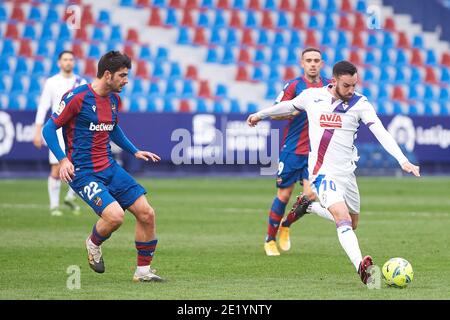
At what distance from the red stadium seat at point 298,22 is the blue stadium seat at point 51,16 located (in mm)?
6791

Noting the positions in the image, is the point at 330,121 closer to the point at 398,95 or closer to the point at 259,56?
the point at 259,56

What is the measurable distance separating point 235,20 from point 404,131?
6216mm

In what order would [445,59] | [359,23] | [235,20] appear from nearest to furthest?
[235,20]
[359,23]
[445,59]

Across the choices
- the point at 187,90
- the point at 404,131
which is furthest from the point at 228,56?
the point at 404,131

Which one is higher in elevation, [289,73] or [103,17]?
[103,17]

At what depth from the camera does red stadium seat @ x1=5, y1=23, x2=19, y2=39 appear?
2712 centimetres

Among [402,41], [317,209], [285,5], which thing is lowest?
[317,209]

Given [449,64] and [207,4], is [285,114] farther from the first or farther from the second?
[449,64]

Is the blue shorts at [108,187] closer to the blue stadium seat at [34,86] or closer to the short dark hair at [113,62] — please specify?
the short dark hair at [113,62]

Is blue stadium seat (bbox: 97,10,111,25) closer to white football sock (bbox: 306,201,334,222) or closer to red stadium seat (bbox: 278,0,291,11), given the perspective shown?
red stadium seat (bbox: 278,0,291,11)

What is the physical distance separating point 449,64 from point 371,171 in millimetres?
5920

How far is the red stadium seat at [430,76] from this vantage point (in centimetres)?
3058

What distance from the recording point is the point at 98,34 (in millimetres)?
27906

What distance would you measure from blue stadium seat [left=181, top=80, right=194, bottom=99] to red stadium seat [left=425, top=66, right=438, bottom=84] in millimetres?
7273
